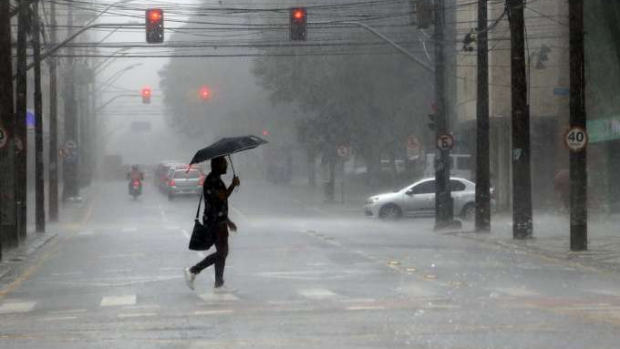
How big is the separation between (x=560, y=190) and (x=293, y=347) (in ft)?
102

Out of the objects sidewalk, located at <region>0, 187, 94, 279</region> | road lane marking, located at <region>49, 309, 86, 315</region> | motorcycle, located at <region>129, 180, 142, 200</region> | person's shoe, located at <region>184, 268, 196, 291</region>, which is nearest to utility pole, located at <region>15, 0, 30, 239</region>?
sidewalk, located at <region>0, 187, 94, 279</region>

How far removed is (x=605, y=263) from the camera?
21.5 metres

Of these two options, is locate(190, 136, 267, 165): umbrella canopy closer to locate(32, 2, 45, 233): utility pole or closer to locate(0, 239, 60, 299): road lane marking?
locate(0, 239, 60, 299): road lane marking

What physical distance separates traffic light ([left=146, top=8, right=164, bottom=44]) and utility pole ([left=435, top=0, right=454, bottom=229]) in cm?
777

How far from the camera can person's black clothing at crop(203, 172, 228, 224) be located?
1625 centimetres

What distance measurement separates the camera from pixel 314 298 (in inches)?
607

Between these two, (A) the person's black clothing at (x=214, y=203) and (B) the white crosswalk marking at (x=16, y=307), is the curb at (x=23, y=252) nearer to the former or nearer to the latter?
(B) the white crosswalk marking at (x=16, y=307)

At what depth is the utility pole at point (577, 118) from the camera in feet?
76.5

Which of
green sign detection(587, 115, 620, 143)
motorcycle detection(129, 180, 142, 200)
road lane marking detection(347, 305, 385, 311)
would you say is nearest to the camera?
road lane marking detection(347, 305, 385, 311)

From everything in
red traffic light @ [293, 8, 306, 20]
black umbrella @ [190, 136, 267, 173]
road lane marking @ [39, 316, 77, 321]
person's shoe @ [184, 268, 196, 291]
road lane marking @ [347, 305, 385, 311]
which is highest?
red traffic light @ [293, 8, 306, 20]

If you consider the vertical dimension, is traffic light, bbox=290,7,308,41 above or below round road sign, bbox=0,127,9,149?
above

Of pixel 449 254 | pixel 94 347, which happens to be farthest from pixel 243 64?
pixel 94 347

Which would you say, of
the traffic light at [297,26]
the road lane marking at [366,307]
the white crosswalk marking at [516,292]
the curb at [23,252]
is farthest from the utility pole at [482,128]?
the road lane marking at [366,307]

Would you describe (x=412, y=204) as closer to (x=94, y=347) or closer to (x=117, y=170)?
(x=94, y=347)
